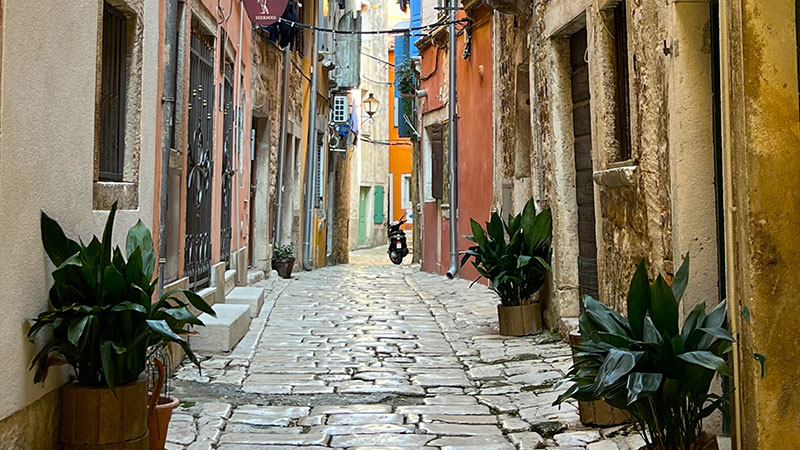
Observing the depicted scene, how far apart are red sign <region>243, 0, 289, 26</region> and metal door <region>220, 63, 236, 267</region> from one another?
0.68 m

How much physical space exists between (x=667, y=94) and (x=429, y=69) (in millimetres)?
12043

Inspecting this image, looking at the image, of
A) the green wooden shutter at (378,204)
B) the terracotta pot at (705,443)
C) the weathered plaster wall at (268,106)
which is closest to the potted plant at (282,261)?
the weathered plaster wall at (268,106)

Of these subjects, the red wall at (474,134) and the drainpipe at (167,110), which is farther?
the red wall at (474,134)

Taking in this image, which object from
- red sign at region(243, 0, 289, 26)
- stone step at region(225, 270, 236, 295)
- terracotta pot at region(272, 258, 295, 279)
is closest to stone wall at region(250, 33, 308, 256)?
terracotta pot at region(272, 258, 295, 279)

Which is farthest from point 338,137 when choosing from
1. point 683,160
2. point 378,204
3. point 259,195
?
point 683,160

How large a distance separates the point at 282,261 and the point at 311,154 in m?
3.56

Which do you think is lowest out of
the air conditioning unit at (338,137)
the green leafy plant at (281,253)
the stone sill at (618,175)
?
the green leafy plant at (281,253)

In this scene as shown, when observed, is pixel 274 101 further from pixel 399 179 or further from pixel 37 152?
pixel 399 179

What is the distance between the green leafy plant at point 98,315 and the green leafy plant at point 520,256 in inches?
149

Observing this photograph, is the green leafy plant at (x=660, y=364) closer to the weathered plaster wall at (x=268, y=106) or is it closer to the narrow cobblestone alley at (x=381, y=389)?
the narrow cobblestone alley at (x=381, y=389)

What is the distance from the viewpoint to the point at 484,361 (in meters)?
5.93

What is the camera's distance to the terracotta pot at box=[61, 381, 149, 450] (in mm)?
3139

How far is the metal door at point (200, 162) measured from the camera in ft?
21.0

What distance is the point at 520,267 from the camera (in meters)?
6.56
